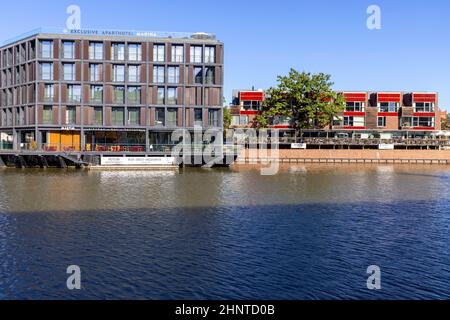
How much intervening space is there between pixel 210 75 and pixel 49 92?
27963 millimetres

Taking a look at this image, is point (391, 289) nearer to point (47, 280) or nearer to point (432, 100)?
point (47, 280)

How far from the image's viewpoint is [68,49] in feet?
272

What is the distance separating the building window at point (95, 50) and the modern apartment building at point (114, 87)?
0.17 meters

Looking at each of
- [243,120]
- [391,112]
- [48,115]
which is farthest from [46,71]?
[391,112]

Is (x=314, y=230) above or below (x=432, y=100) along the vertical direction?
below

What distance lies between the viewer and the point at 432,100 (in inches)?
4587

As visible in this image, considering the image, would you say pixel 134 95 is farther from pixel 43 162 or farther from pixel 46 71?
pixel 43 162

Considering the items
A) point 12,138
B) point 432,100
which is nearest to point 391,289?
point 12,138

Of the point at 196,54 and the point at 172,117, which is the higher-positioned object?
the point at 196,54

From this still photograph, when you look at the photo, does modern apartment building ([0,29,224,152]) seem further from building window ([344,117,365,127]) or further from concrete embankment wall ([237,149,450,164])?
building window ([344,117,365,127])

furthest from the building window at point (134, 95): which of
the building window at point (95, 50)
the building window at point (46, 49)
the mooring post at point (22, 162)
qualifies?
the mooring post at point (22, 162)
